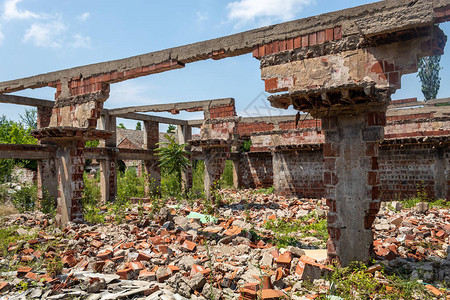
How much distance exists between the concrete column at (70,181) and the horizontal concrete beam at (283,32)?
6.88 feet

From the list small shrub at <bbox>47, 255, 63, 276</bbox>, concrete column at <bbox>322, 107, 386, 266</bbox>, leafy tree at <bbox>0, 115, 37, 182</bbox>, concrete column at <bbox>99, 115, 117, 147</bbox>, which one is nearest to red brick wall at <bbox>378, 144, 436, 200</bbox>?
concrete column at <bbox>322, 107, 386, 266</bbox>

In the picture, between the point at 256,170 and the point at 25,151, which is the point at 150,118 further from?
the point at 256,170

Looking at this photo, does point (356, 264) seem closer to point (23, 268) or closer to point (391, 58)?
point (391, 58)

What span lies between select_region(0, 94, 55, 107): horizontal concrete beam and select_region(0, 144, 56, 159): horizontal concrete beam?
6.03 ft

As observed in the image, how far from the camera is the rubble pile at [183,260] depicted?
4.29 metres

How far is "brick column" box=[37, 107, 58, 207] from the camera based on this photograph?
12734 mm

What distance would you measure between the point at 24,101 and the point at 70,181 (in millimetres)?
6193

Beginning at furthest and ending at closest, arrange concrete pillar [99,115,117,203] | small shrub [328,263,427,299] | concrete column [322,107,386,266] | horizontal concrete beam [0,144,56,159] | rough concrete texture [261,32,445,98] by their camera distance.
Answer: concrete pillar [99,115,117,203] < horizontal concrete beam [0,144,56,159] < concrete column [322,107,386,266] < rough concrete texture [261,32,445,98] < small shrub [328,263,427,299]

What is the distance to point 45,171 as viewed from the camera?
12.9m

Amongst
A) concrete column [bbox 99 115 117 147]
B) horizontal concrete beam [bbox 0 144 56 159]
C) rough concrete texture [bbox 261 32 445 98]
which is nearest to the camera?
rough concrete texture [bbox 261 32 445 98]

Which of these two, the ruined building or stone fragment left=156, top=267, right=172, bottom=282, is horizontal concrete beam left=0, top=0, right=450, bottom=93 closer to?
the ruined building

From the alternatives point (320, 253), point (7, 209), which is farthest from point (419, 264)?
point (7, 209)

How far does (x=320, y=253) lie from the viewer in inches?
233

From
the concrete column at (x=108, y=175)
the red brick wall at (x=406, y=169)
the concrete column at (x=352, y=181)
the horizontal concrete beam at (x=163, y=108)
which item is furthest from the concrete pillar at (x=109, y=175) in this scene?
the red brick wall at (x=406, y=169)
